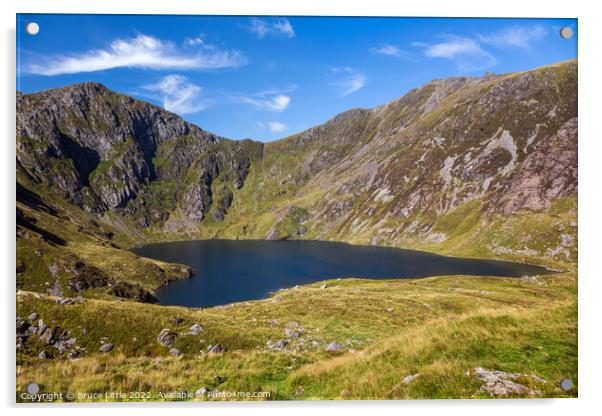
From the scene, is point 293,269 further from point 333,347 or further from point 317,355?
point 317,355

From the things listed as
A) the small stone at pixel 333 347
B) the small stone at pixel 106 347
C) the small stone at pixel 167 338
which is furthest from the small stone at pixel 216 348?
the small stone at pixel 333 347

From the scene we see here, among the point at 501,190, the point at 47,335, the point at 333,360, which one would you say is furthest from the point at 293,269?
the point at 333,360

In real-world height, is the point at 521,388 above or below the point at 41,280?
above

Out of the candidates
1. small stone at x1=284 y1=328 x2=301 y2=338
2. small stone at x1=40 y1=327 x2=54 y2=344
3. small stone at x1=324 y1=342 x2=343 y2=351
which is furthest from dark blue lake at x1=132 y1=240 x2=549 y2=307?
small stone at x1=324 y1=342 x2=343 y2=351

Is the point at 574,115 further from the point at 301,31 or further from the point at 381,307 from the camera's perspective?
the point at 381,307

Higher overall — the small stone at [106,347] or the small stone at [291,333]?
the small stone at [106,347]

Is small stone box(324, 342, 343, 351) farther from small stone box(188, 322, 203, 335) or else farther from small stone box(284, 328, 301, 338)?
small stone box(188, 322, 203, 335)

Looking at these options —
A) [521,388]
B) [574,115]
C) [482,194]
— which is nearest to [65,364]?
[521,388]

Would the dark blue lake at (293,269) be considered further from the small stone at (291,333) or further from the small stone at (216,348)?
the small stone at (216,348)
